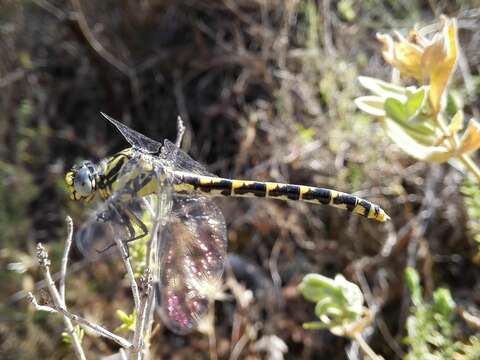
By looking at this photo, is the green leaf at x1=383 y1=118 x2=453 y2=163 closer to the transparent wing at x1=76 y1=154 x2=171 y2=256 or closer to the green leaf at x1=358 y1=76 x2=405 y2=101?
the green leaf at x1=358 y1=76 x2=405 y2=101

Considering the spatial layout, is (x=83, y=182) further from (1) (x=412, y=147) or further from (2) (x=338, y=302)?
(1) (x=412, y=147)

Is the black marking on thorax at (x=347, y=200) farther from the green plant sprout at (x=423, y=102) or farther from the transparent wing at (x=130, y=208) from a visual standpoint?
the transparent wing at (x=130, y=208)

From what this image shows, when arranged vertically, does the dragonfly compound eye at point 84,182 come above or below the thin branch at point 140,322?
above

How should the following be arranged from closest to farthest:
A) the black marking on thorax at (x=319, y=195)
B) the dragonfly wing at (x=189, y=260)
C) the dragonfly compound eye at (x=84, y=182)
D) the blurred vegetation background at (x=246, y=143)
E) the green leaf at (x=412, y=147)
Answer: the dragonfly wing at (x=189, y=260) → the green leaf at (x=412, y=147) → the dragonfly compound eye at (x=84, y=182) → the black marking on thorax at (x=319, y=195) → the blurred vegetation background at (x=246, y=143)

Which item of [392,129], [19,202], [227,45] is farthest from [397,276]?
[19,202]

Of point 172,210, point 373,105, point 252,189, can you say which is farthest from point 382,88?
point 172,210

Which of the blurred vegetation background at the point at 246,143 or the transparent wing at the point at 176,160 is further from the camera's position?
the blurred vegetation background at the point at 246,143

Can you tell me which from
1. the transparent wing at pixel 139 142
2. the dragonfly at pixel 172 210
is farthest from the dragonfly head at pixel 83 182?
the transparent wing at pixel 139 142

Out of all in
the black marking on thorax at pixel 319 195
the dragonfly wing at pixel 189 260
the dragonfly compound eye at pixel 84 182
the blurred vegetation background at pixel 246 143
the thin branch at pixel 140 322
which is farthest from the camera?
the blurred vegetation background at pixel 246 143
